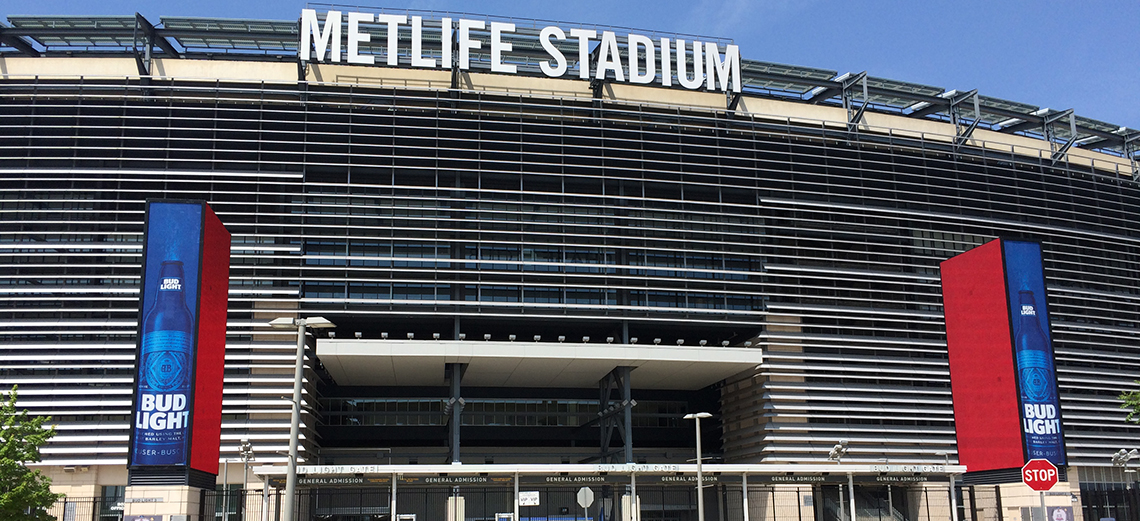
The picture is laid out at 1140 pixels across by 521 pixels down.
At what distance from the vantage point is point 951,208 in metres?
56.8

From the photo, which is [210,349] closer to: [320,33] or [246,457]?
[246,457]

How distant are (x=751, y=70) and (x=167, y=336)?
38104 mm

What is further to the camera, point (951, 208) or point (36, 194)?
point (951, 208)

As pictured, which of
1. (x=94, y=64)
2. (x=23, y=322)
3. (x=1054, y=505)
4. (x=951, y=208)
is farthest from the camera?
(x=951, y=208)

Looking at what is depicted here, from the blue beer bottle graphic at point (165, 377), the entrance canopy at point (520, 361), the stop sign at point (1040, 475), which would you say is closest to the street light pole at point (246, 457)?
the blue beer bottle graphic at point (165, 377)

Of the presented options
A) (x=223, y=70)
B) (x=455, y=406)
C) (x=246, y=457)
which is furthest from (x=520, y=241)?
(x=223, y=70)

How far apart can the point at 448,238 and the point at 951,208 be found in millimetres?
29077

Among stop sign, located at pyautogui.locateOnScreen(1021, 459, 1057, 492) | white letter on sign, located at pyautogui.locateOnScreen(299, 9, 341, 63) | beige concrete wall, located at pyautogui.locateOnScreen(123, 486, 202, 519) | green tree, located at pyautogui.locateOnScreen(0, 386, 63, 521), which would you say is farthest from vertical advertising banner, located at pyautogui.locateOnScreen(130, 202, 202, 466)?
stop sign, located at pyautogui.locateOnScreen(1021, 459, 1057, 492)

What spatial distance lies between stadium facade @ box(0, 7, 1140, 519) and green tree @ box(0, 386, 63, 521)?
33.5 feet

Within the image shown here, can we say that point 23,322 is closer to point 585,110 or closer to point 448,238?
point 448,238

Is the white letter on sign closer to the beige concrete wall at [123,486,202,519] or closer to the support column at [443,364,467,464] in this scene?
the support column at [443,364,467,464]

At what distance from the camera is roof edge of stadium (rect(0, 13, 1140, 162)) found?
5269 centimetres

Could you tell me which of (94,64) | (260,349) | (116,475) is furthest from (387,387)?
(94,64)

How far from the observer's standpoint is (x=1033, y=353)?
44.0 m
